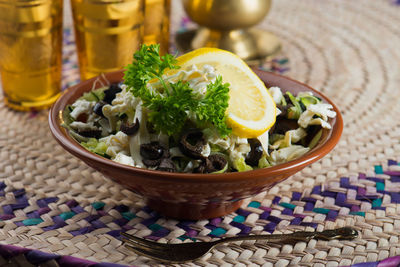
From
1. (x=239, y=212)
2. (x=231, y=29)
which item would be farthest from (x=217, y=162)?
(x=231, y=29)

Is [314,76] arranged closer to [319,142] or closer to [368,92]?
[368,92]

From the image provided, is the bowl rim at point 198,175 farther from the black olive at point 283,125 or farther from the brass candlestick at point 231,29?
the brass candlestick at point 231,29

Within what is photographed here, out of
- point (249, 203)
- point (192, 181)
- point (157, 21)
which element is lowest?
point (249, 203)

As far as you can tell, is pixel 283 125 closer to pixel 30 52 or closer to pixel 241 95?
pixel 241 95

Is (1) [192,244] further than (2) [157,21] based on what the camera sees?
No

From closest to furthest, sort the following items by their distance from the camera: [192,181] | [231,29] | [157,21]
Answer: [192,181]
[157,21]
[231,29]

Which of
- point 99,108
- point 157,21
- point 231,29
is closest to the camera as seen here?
point 99,108

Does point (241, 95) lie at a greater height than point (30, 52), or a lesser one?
greater

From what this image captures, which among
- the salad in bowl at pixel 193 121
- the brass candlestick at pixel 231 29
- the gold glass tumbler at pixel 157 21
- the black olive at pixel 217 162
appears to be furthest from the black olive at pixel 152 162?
the brass candlestick at pixel 231 29
